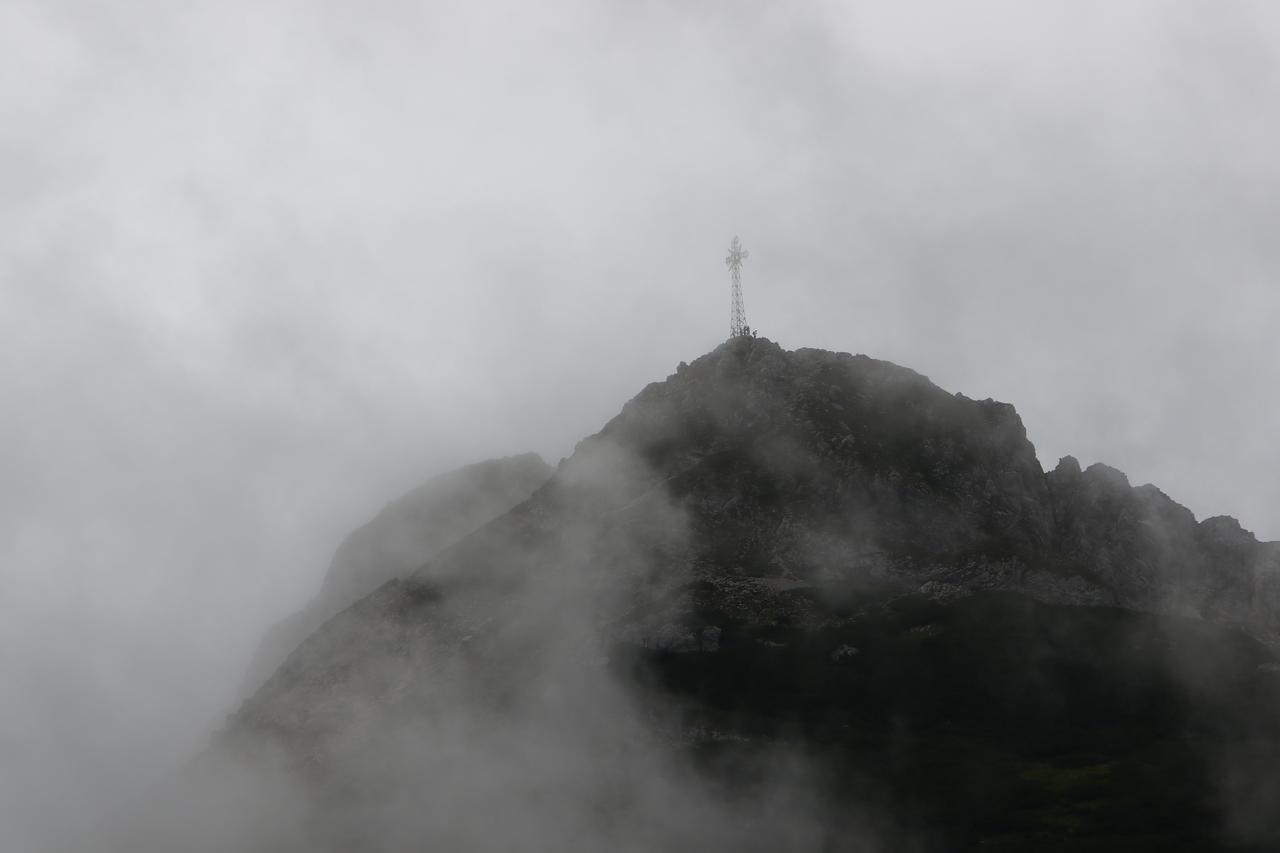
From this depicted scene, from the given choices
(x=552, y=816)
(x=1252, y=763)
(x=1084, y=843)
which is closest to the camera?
(x=1084, y=843)

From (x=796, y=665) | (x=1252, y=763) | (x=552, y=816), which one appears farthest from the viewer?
(x=796, y=665)

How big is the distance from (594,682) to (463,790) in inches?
1041

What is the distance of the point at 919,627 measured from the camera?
196125 mm

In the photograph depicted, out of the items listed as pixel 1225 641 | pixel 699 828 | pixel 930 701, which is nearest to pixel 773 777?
pixel 699 828

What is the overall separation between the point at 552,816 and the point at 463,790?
17.0 m

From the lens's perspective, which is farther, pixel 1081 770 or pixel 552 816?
pixel 552 816

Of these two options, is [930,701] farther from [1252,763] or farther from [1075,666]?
[1252,763]

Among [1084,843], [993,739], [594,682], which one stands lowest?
[1084,843]

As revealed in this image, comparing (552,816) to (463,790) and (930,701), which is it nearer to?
(463,790)

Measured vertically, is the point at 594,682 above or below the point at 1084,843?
above

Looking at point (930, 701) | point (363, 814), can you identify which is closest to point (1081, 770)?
point (930, 701)

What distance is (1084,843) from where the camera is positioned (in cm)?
15225

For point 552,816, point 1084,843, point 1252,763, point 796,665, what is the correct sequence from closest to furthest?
1. point 1084,843
2. point 1252,763
3. point 552,816
4. point 796,665

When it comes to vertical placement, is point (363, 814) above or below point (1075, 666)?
below
